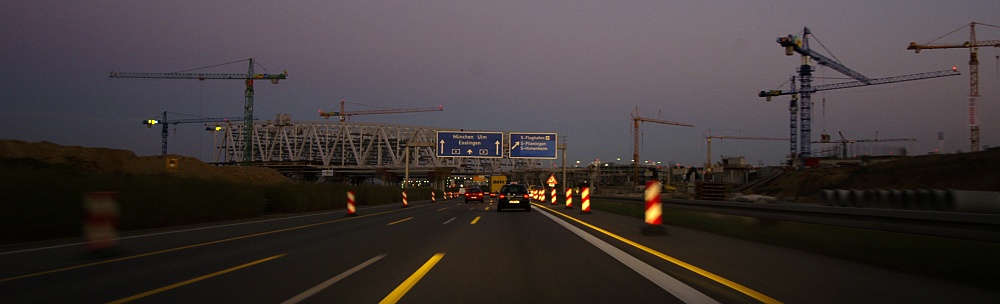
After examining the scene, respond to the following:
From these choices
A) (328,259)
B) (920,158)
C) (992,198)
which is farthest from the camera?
(920,158)

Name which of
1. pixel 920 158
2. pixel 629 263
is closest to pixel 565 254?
pixel 629 263

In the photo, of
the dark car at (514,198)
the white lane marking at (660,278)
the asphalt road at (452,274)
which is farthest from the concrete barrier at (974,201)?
the dark car at (514,198)

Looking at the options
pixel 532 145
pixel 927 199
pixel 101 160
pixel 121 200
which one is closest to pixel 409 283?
pixel 121 200

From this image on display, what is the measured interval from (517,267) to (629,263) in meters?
1.74

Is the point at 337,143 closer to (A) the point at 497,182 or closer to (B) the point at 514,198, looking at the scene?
(A) the point at 497,182

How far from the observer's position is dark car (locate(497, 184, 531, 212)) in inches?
1048

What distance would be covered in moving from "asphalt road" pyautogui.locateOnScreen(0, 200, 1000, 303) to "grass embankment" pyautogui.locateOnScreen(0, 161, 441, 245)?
1608 millimetres

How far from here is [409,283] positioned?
688cm

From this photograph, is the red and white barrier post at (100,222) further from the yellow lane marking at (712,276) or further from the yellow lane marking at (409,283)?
the yellow lane marking at (712,276)

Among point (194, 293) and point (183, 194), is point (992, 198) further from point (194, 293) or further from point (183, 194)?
point (183, 194)

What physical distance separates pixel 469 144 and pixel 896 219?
4023 cm

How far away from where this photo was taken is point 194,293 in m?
6.27

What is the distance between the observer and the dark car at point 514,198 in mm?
26625

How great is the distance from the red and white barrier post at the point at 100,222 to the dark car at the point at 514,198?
18.1 metres
